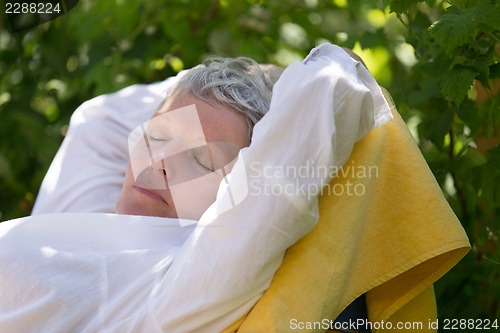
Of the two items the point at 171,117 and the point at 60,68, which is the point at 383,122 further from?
the point at 60,68

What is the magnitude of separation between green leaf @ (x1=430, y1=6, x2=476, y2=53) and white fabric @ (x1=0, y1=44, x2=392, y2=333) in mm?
160

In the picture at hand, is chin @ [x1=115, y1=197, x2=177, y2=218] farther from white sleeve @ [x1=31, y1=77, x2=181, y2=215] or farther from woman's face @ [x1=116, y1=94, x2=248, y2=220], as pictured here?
white sleeve @ [x1=31, y1=77, x2=181, y2=215]

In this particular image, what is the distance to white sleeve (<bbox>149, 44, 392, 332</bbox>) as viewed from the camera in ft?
3.10

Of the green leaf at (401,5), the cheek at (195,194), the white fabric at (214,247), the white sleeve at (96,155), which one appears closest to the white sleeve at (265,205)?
the white fabric at (214,247)

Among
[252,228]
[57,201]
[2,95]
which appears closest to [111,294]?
[252,228]

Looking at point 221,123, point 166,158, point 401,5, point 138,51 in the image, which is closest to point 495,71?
point 401,5

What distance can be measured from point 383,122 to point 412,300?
359 millimetres

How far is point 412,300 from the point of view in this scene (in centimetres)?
120

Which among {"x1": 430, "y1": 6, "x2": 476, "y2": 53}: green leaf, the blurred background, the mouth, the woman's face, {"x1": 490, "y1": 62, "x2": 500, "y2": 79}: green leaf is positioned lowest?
the blurred background

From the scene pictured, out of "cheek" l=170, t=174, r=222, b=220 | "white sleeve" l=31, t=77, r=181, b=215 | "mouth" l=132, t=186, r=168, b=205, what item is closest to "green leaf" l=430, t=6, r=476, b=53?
"cheek" l=170, t=174, r=222, b=220

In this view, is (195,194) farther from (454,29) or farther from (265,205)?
(454,29)

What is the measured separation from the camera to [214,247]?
3.15 feet

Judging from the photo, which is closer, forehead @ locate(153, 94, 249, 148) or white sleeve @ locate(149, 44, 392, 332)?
white sleeve @ locate(149, 44, 392, 332)

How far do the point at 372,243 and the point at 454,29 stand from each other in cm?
40
